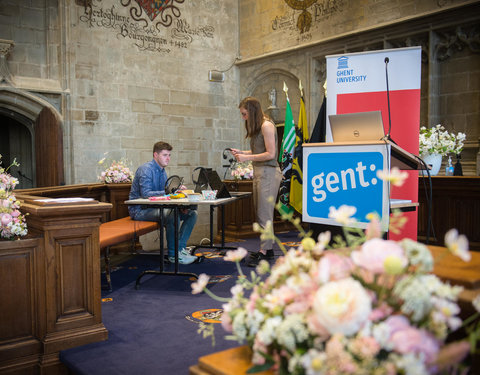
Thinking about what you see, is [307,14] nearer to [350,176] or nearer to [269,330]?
[350,176]

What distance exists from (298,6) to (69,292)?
6977mm

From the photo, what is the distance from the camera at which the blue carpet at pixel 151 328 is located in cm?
233

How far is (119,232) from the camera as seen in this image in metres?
3.99

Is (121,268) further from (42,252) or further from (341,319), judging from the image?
(341,319)

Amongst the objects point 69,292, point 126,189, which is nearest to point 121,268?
point 126,189

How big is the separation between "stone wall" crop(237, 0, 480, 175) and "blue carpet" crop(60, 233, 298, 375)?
3.91 m

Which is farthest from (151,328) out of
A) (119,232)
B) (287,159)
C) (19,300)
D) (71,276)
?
(287,159)

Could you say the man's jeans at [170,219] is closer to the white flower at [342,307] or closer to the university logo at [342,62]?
the university logo at [342,62]

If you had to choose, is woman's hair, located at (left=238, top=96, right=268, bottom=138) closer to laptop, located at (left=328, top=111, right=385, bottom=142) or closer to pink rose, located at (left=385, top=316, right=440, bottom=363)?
laptop, located at (left=328, top=111, right=385, bottom=142)

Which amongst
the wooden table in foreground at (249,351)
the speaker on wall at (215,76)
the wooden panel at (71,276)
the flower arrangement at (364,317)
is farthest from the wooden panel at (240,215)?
the flower arrangement at (364,317)

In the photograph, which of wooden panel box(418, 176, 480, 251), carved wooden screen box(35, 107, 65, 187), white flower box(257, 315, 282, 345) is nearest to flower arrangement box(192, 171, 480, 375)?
white flower box(257, 315, 282, 345)

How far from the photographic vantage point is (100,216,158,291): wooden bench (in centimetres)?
372

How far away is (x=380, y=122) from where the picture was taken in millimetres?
2641

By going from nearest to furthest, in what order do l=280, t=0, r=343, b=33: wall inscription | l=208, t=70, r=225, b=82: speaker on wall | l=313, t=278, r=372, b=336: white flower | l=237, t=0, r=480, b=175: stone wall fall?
l=313, t=278, r=372, b=336: white flower → l=237, t=0, r=480, b=175: stone wall → l=280, t=0, r=343, b=33: wall inscription → l=208, t=70, r=225, b=82: speaker on wall
